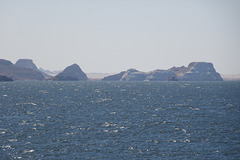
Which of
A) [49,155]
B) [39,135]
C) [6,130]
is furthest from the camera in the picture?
[6,130]

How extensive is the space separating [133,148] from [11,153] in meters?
16.7

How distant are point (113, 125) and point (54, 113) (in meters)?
22.9

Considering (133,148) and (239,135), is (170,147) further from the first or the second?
(239,135)

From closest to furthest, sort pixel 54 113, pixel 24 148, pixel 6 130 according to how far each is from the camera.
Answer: pixel 24 148 → pixel 6 130 → pixel 54 113

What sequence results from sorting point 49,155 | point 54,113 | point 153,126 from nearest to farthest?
point 49,155 → point 153,126 → point 54,113

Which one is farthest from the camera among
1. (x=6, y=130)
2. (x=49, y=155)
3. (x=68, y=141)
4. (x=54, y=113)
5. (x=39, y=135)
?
(x=54, y=113)

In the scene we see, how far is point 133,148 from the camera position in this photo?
4566cm

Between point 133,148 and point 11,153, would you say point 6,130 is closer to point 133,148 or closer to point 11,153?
point 11,153

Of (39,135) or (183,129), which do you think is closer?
(39,135)

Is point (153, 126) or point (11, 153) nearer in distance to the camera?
point (11, 153)

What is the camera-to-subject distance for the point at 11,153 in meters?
42.5

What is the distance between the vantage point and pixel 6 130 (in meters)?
56.9

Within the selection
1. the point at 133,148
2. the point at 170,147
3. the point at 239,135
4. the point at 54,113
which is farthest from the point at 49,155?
the point at 54,113

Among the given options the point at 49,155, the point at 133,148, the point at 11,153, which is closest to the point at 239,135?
the point at 133,148
